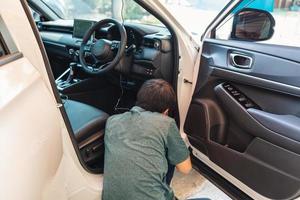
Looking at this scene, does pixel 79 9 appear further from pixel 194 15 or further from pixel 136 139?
pixel 136 139

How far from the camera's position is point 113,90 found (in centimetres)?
241

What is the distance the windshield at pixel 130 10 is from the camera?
2.02m

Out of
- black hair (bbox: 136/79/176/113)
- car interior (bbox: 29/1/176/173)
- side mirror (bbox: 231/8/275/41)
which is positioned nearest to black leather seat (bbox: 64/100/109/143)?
car interior (bbox: 29/1/176/173)

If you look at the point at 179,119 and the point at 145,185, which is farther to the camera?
the point at 179,119

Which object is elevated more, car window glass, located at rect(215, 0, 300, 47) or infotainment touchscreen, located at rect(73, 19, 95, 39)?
car window glass, located at rect(215, 0, 300, 47)

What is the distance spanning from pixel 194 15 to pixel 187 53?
0.88 meters

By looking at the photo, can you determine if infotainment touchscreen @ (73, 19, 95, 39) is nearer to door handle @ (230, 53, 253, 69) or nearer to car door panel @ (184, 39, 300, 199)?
car door panel @ (184, 39, 300, 199)

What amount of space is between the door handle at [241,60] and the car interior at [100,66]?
412 millimetres

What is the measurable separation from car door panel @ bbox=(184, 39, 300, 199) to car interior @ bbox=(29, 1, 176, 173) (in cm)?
32

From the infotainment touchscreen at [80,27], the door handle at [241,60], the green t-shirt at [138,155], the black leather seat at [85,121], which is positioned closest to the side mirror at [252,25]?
the door handle at [241,60]

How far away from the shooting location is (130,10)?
2.18m

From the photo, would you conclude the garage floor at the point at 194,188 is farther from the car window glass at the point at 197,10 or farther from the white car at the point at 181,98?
the car window glass at the point at 197,10

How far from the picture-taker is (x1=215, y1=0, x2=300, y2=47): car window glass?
143 centimetres

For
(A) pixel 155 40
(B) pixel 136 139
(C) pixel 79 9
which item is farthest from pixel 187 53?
(C) pixel 79 9
